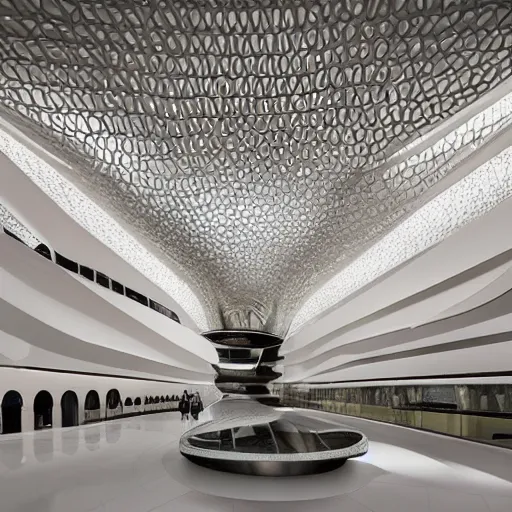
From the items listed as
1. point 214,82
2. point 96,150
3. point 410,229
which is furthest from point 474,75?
point 410,229

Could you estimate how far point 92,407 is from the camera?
4.31 meters

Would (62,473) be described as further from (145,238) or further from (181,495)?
(145,238)

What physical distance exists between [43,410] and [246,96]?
3261 mm

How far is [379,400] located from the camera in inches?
199

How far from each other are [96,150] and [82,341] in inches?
108

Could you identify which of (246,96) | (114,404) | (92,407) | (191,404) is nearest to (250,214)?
(246,96)

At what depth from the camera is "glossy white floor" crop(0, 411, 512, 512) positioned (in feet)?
4.43

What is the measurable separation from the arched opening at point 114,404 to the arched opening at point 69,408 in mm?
717

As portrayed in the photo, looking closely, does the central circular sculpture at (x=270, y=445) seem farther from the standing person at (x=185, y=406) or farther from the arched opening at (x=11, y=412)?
the standing person at (x=185, y=406)

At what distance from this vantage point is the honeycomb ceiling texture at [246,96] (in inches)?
37.9

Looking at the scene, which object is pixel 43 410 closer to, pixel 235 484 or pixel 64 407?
pixel 64 407

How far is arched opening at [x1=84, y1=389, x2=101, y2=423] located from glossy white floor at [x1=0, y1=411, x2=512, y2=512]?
5.38ft

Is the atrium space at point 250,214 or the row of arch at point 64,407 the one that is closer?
the atrium space at point 250,214

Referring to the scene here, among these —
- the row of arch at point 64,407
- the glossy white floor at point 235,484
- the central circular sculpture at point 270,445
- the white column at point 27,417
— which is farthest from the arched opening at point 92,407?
the central circular sculpture at point 270,445
